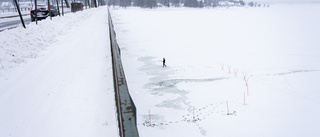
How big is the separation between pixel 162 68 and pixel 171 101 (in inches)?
120

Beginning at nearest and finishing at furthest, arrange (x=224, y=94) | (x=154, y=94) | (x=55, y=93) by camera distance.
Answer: (x=55, y=93), (x=154, y=94), (x=224, y=94)

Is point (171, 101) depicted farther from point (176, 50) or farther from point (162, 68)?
point (176, 50)

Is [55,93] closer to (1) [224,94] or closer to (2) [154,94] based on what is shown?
(2) [154,94]

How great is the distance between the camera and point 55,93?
14.6 ft

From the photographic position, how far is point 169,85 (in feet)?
21.0

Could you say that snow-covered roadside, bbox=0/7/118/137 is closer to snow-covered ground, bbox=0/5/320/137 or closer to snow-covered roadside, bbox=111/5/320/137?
snow-covered ground, bbox=0/5/320/137

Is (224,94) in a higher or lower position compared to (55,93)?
lower

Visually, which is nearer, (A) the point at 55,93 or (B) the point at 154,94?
(A) the point at 55,93

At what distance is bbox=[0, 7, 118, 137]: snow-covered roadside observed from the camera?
10.7ft

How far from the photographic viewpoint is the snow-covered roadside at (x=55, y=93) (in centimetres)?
326

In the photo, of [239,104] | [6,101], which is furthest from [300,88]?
[6,101]

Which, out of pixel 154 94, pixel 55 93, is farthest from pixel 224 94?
pixel 55 93

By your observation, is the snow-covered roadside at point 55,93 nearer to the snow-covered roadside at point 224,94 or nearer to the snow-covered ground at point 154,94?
the snow-covered ground at point 154,94

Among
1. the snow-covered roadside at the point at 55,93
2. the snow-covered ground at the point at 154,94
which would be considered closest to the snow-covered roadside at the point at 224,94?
the snow-covered ground at the point at 154,94
